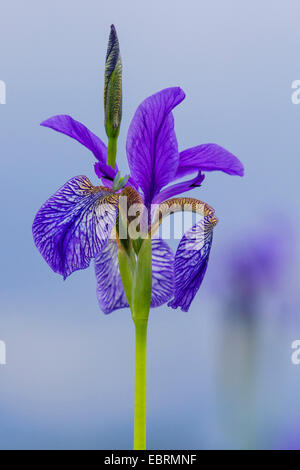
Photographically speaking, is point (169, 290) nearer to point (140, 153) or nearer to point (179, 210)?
point (179, 210)

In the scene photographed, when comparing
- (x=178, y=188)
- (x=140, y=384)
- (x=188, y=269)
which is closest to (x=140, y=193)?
(x=178, y=188)

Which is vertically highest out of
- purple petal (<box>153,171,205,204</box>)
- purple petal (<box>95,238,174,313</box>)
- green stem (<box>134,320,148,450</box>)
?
purple petal (<box>153,171,205,204</box>)

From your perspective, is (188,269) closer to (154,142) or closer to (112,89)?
(154,142)

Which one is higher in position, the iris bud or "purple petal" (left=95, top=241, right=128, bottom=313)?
the iris bud

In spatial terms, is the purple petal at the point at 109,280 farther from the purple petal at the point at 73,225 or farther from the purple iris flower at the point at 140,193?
the purple petal at the point at 73,225

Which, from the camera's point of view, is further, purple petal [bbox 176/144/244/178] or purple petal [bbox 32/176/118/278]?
purple petal [bbox 176/144/244/178]

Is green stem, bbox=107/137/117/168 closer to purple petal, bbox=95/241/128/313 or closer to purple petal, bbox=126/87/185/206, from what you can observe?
purple petal, bbox=126/87/185/206

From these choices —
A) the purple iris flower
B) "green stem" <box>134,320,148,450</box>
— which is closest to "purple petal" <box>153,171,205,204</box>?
the purple iris flower

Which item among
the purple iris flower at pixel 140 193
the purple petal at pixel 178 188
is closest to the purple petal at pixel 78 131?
the purple iris flower at pixel 140 193
